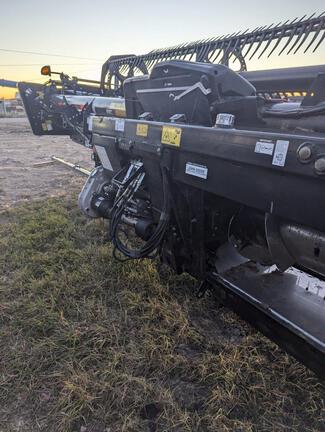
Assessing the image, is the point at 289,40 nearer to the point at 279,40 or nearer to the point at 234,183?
the point at 279,40

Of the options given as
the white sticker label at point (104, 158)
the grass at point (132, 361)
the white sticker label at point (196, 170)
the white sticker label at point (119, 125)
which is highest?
the white sticker label at point (119, 125)

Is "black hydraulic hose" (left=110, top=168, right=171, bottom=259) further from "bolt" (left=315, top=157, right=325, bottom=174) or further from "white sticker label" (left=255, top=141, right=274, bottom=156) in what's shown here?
"bolt" (left=315, top=157, right=325, bottom=174)

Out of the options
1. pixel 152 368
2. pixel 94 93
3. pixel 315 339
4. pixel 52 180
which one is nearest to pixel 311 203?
pixel 315 339

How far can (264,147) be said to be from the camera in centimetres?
141

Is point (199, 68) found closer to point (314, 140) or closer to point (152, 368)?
point (314, 140)

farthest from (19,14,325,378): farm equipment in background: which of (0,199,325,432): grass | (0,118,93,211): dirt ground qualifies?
(0,118,93,211): dirt ground

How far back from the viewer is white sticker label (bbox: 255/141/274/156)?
1388 millimetres

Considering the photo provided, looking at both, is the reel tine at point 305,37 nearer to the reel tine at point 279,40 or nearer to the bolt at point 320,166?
the reel tine at point 279,40

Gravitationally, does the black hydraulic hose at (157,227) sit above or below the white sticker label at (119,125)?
below

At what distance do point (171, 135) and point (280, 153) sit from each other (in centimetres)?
77

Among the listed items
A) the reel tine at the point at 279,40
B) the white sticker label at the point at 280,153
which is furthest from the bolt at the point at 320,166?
the reel tine at the point at 279,40

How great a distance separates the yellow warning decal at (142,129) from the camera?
7.30ft

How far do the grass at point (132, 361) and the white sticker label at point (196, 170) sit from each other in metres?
0.98

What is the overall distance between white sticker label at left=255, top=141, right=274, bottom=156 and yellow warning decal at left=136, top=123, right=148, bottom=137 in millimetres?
953
